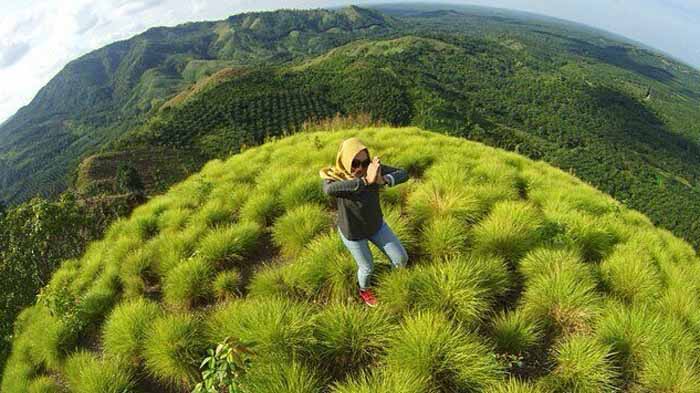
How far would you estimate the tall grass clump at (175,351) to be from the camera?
4.09 metres

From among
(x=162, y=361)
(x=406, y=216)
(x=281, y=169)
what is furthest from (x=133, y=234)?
(x=406, y=216)

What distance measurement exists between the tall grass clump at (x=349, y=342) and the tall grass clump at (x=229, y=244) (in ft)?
8.52

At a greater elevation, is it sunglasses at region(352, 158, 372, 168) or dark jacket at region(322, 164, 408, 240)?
sunglasses at region(352, 158, 372, 168)

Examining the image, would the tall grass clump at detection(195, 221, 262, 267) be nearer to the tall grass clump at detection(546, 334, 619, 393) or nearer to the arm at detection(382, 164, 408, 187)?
the arm at detection(382, 164, 408, 187)

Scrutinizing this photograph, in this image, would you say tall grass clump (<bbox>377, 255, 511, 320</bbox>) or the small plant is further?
tall grass clump (<bbox>377, 255, 511, 320</bbox>)

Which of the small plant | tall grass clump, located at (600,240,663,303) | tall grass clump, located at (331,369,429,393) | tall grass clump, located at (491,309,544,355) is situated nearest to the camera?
the small plant

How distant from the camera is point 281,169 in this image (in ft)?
28.0

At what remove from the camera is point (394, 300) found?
442cm

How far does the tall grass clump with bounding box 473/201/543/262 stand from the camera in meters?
5.36

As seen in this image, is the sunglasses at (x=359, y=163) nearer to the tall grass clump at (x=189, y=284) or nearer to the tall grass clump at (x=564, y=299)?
the tall grass clump at (x=564, y=299)

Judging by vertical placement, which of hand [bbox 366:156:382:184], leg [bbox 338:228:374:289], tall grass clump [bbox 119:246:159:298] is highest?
hand [bbox 366:156:382:184]

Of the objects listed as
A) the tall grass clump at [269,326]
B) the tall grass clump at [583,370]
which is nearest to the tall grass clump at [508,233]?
the tall grass clump at [583,370]

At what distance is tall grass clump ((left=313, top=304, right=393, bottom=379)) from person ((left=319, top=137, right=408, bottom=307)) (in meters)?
0.46

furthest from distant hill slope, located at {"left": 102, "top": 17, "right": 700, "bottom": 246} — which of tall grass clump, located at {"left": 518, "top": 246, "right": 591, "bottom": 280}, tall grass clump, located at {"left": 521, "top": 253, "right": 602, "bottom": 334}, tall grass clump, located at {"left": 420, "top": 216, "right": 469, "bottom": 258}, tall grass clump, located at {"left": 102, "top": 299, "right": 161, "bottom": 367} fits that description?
tall grass clump, located at {"left": 102, "top": 299, "right": 161, "bottom": 367}
